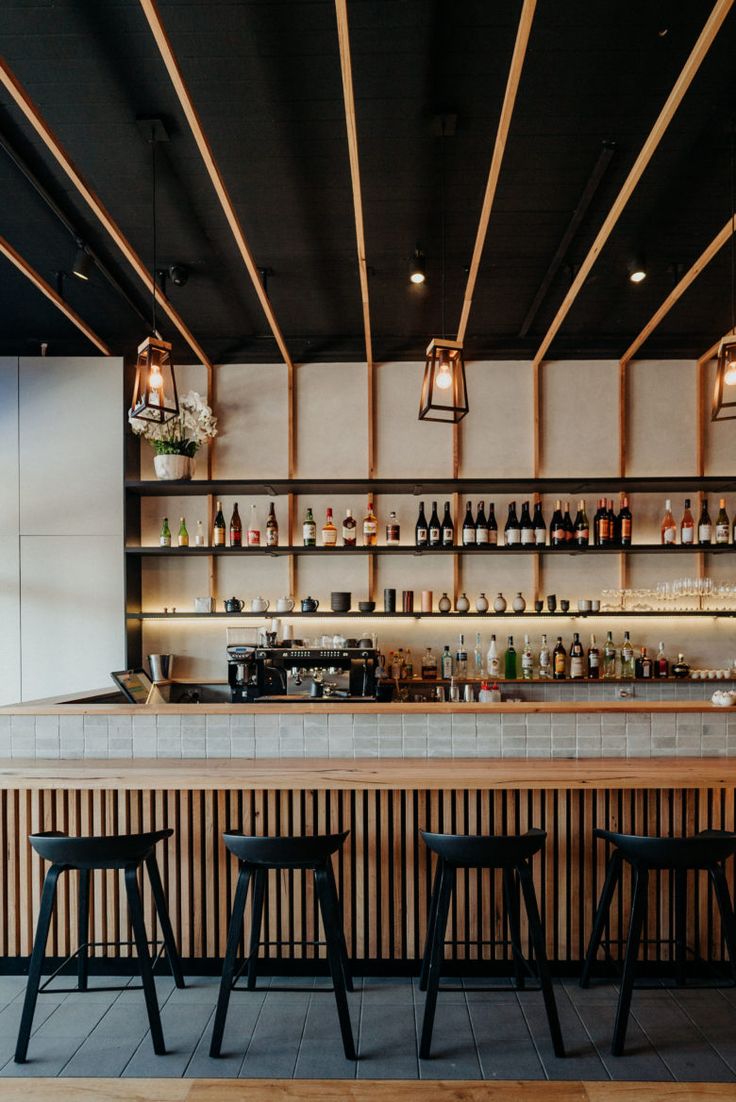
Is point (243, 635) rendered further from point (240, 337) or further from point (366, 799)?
point (366, 799)

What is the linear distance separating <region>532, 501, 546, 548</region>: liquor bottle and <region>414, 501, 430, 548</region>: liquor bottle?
82cm

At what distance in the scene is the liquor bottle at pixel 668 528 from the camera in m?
5.71

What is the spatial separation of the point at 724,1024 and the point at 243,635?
3.98 metres

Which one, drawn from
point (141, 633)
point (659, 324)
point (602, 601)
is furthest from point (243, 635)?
point (659, 324)

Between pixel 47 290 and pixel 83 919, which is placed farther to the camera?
pixel 47 290

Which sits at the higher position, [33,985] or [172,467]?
[172,467]

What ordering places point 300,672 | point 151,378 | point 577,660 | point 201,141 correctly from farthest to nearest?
point 577,660, point 300,672, point 151,378, point 201,141

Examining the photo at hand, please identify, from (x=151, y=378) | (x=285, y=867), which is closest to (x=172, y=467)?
Result: (x=151, y=378)

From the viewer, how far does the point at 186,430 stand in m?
5.84

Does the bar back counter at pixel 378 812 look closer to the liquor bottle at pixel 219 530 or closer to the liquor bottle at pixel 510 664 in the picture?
the liquor bottle at pixel 510 664

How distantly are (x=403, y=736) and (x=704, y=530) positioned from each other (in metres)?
3.42

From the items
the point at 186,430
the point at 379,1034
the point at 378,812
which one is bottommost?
the point at 379,1034

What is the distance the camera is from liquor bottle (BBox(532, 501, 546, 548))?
5695 millimetres

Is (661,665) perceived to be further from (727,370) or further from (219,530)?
(219,530)
